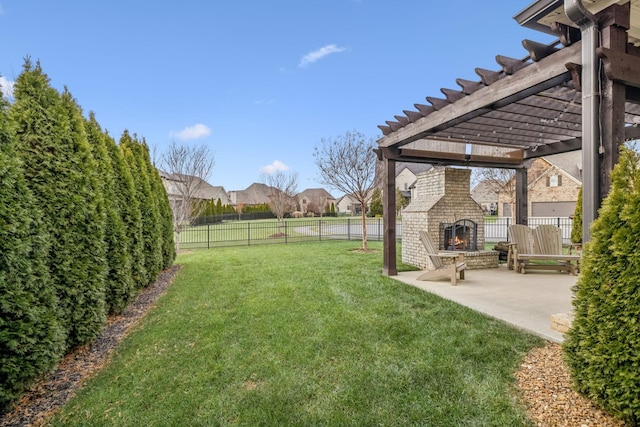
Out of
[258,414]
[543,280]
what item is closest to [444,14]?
[543,280]

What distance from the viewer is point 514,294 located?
478 centimetres

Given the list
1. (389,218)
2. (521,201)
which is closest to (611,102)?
(389,218)

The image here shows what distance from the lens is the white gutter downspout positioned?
2.56m

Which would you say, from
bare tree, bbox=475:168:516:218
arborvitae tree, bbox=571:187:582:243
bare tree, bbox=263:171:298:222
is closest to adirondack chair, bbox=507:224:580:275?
arborvitae tree, bbox=571:187:582:243

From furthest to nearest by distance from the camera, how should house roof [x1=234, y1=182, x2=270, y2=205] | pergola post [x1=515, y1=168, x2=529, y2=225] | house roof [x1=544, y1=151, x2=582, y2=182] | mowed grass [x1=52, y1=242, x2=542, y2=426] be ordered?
house roof [x1=234, y1=182, x2=270, y2=205]
house roof [x1=544, y1=151, x2=582, y2=182]
pergola post [x1=515, y1=168, x2=529, y2=225]
mowed grass [x1=52, y1=242, x2=542, y2=426]

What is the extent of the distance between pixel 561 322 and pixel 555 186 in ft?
81.0

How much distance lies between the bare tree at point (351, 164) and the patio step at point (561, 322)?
8341 mm

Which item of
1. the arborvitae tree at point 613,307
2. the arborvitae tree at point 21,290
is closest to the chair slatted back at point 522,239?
the arborvitae tree at point 613,307

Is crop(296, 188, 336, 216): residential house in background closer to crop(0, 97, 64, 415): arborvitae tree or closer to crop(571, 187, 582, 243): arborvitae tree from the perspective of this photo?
crop(571, 187, 582, 243): arborvitae tree

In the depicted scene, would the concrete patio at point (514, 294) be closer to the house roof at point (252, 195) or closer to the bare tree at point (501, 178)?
the bare tree at point (501, 178)

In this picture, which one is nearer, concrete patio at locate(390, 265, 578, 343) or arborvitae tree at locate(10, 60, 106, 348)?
arborvitae tree at locate(10, 60, 106, 348)

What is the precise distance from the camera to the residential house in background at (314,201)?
44294mm

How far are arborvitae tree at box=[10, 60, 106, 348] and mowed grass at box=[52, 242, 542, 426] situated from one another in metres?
0.62

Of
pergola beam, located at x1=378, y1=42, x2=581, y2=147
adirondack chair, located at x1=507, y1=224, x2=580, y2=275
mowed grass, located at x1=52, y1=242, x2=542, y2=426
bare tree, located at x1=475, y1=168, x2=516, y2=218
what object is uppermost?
bare tree, located at x1=475, y1=168, x2=516, y2=218
